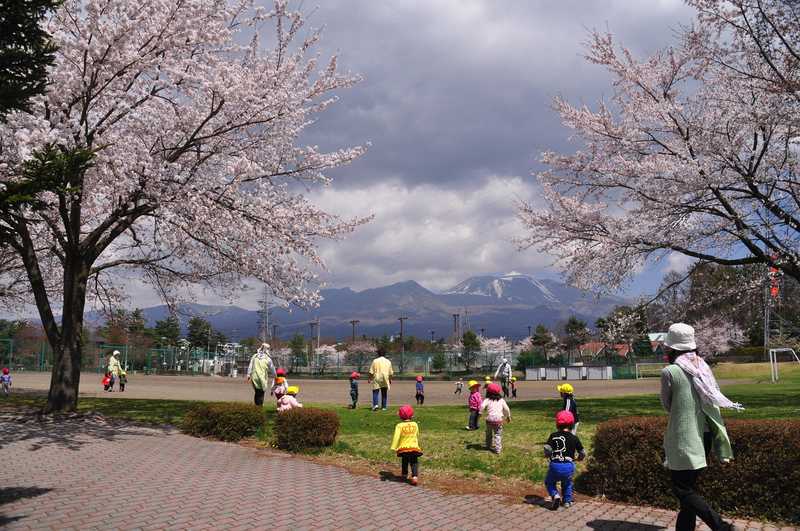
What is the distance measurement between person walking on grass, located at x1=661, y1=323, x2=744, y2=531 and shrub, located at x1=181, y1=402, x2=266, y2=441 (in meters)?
7.54

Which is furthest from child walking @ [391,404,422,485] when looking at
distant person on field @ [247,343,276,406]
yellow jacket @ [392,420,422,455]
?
distant person on field @ [247,343,276,406]

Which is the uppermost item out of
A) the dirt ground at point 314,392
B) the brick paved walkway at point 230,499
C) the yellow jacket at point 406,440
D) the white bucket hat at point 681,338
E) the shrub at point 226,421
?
the white bucket hat at point 681,338

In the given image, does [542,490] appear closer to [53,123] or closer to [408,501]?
[408,501]

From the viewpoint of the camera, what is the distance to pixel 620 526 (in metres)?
5.37

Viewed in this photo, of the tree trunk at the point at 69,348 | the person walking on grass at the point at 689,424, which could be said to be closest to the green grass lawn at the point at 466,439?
the person walking on grass at the point at 689,424

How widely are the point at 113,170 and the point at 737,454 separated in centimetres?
1073

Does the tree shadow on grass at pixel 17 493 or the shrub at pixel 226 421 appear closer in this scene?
the tree shadow on grass at pixel 17 493

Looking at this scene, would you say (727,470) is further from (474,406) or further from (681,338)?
(474,406)

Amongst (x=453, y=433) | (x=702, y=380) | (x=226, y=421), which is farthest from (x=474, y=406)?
(x=702, y=380)

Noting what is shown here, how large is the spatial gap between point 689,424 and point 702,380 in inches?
14.3

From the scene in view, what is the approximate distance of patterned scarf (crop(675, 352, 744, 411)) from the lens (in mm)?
4457

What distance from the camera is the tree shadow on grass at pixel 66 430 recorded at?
31.2 ft

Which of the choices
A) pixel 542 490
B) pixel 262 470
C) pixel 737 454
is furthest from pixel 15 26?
pixel 737 454

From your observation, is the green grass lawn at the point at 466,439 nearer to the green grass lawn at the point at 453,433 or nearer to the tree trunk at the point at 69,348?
the green grass lawn at the point at 453,433
